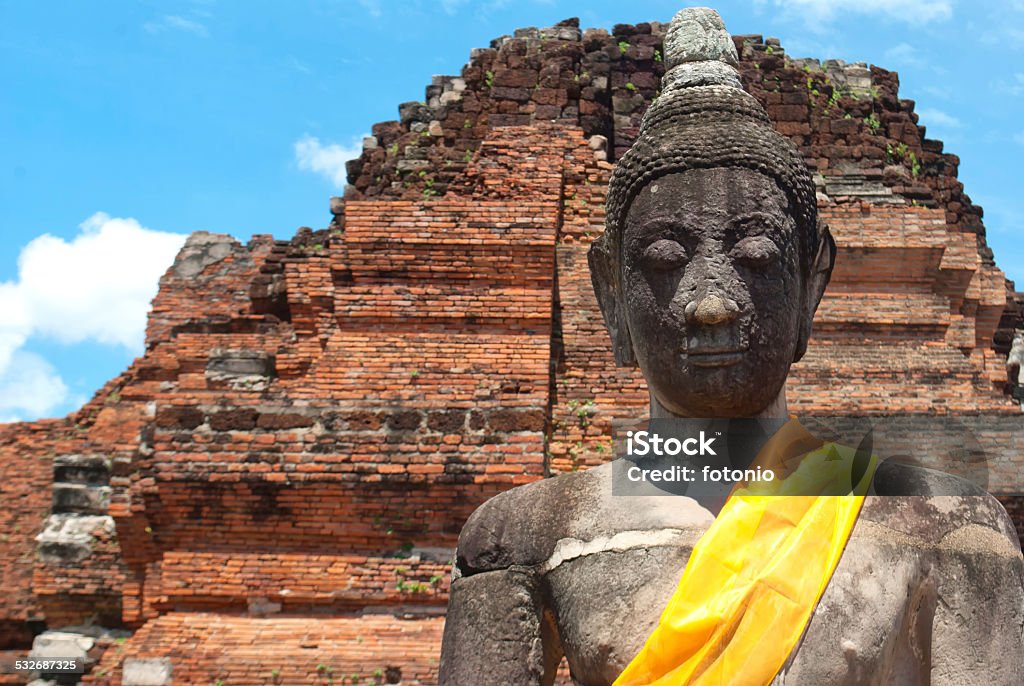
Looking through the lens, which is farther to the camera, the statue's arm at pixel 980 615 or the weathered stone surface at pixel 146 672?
the weathered stone surface at pixel 146 672

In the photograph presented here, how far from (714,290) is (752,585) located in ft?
2.92

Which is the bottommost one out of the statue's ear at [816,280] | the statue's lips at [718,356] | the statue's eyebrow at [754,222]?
the statue's lips at [718,356]

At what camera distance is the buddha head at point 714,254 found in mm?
3498

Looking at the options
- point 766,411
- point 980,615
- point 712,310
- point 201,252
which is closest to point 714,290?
point 712,310

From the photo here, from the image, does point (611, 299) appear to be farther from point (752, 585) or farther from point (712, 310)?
point (752, 585)

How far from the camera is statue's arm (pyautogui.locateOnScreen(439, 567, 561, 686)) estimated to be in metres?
3.45

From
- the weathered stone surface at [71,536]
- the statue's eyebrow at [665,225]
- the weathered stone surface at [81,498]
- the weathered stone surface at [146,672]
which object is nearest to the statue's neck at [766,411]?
the statue's eyebrow at [665,225]

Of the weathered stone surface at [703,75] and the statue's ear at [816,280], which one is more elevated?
the weathered stone surface at [703,75]

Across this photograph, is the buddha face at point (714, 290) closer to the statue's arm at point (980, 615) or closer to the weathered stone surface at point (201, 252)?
the statue's arm at point (980, 615)

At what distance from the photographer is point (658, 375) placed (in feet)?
11.8

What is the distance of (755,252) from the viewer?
139 inches

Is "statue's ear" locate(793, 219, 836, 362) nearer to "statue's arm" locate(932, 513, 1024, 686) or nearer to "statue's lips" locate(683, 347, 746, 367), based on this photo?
"statue's lips" locate(683, 347, 746, 367)

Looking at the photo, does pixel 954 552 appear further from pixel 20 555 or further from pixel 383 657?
pixel 20 555

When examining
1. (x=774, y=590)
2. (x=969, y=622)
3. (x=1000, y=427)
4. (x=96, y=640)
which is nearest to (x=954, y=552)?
(x=969, y=622)
